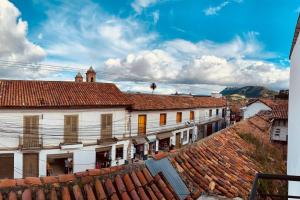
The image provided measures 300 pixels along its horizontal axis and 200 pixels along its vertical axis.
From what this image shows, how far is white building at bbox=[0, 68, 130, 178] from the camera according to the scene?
1548cm

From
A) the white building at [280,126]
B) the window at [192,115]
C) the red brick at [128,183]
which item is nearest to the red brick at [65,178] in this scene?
the red brick at [128,183]

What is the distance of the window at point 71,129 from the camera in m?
17.2

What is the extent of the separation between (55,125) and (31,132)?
149 centimetres

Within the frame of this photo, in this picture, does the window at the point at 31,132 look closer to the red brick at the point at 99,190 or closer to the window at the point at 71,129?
the window at the point at 71,129

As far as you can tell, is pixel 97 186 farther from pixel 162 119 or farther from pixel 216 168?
pixel 162 119

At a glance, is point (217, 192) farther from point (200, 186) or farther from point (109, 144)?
point (109, 144)

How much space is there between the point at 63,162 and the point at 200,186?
14728 millimetres

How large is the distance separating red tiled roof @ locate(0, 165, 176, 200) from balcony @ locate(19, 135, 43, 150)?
1354cm

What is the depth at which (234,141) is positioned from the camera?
935 centimetres

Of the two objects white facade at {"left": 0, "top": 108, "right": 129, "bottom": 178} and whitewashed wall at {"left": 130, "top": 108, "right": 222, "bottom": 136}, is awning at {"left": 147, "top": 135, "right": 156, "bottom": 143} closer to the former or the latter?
whitewashed wall at {"left": 130, "top": 108, "right": 222, "bottom": 136}

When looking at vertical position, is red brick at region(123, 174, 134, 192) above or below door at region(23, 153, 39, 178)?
above

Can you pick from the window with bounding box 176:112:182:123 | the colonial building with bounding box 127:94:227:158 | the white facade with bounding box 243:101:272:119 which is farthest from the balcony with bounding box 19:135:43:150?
the white facade with bounding box 243:101:272:119

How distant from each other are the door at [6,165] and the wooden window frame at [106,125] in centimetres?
608

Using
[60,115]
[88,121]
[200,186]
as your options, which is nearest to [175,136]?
[88,121]
